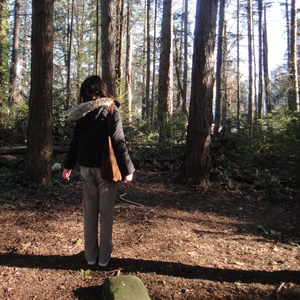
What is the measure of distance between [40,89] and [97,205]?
3943 mm

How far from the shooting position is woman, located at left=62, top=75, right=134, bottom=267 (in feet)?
10.4

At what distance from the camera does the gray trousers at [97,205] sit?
323 cm

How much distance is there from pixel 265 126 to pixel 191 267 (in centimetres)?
774

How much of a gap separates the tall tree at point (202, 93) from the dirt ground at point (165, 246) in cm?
67

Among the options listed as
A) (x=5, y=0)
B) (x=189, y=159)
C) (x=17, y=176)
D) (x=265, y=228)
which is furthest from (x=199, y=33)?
(x=5, y=0)

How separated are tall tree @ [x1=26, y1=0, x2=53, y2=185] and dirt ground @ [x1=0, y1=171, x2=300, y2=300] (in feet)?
2.73

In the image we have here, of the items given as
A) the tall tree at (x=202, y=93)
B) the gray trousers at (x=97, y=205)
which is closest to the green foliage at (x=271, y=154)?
the tall tree at (x=202, y=93)

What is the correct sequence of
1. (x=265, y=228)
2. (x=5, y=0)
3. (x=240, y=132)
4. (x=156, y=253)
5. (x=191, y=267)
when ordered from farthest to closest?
Result: (x=5, y=0)
(x=240, y=132)
(x=265, y=228)
(x=156, y=253)
(x=191, y=267)

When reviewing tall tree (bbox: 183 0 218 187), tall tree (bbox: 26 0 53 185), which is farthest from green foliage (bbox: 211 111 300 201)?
tall tree (bbox: 26 0 53 185)

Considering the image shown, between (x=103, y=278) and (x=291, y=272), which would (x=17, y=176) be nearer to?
(x=103, y=278)

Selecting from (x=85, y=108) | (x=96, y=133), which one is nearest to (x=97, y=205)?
(x=96, y=133)

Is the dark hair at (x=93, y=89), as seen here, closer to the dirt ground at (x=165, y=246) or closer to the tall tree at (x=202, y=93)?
the dirt ground at (x=165, y=246)

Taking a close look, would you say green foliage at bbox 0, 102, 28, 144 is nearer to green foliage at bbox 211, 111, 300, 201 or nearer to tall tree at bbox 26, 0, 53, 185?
tall tree at bbox 26, 0, 53, 185

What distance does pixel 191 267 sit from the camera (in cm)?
347
